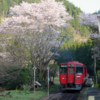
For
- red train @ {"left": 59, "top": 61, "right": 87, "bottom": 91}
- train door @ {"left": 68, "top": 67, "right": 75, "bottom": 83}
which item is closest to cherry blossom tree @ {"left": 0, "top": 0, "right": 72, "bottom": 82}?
red train @ {"left": 59, "top": 61, "right": 87, "bottom": 91}

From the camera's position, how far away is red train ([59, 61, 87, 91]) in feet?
59.2

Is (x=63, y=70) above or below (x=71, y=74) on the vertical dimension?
above

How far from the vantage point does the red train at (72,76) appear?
18.0 meters

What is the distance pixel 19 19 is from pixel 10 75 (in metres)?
6.92

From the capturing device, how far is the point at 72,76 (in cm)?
1806

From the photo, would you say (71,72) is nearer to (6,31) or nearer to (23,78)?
(23,78)

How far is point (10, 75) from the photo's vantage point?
1688 cm

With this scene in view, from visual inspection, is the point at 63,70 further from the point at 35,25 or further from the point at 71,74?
the point at 35,25

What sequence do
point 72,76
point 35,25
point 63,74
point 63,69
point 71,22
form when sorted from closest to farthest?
point 72,76 → point 63,74 → point 63,69 → point 35,25 → point 71,22

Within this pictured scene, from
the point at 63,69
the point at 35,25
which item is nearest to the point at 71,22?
the point at 35,25

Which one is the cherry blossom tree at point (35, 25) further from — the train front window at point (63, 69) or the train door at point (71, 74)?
the train door at point (71, 74)

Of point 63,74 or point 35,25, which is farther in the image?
point 35,25

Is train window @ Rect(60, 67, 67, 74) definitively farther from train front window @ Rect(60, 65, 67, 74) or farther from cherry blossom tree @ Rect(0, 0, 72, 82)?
cherry blossom tree @ Rect(0, 0, 72, 82)

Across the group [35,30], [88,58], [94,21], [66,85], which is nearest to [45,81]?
[66,85]
